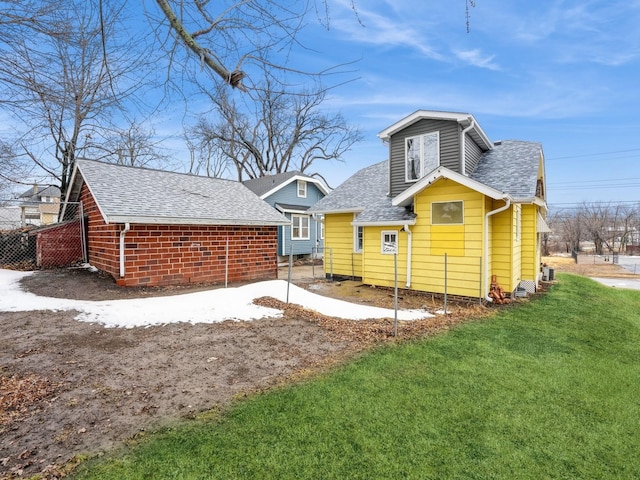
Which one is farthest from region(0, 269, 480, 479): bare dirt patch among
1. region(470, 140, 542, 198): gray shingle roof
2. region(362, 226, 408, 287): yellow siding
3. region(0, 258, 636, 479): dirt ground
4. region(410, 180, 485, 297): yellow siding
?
region(470, 140, 542, 198): gray shingle roof

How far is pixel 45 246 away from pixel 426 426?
40.9 ft

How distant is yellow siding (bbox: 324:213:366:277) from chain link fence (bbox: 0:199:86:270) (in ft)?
28.9

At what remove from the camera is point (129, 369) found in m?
3.87

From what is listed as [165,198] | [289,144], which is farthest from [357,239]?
[289,144]

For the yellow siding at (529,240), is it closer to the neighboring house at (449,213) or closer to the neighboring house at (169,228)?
the neighboring house at (449,213)

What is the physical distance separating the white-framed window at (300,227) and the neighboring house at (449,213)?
7921mm

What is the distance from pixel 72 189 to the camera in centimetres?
1200

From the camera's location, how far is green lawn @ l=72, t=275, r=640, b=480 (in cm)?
237

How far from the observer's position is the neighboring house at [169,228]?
8.31 metres

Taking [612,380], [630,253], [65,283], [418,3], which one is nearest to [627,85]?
[612,380]

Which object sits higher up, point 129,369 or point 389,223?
point 389,223

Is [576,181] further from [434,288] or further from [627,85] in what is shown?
[434,288]

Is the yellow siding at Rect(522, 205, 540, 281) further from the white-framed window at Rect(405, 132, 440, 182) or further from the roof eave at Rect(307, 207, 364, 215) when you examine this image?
the roof eave at Rect(307, 207, 364, 215)

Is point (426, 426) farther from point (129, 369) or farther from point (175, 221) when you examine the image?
point (175, 221)
